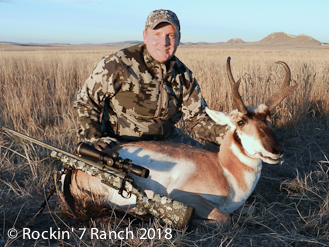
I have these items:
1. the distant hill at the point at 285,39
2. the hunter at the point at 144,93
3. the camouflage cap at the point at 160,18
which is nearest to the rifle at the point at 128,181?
the hunter at the point at 144,93

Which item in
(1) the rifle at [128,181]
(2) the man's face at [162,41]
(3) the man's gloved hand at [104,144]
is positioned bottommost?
(1) the rifle at [128,181]

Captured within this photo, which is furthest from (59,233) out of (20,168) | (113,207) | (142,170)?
(20,168)

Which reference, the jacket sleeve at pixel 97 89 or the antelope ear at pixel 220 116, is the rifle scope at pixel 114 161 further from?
the antelope ear at pixel 220 116

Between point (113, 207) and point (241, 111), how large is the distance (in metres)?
1.51

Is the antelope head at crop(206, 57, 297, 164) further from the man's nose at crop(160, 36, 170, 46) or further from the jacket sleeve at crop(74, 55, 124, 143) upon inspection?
the jacket sleeve at crop(74, 55, 124, 143)

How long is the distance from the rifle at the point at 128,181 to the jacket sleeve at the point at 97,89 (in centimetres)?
78

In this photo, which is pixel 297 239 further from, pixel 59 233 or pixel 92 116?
pixel 92 116

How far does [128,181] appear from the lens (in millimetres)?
2588

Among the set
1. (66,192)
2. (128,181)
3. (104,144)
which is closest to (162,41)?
(104,144)

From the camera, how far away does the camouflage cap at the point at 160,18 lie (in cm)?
341

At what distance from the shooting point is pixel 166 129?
3.98 m

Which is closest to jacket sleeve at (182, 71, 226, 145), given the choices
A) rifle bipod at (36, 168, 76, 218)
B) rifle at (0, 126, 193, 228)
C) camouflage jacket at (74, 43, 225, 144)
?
camouflage jacket at (74, 43, 225, 144)

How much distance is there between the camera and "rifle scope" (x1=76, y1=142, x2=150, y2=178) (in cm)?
252

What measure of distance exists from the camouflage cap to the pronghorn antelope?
1.18 metres
